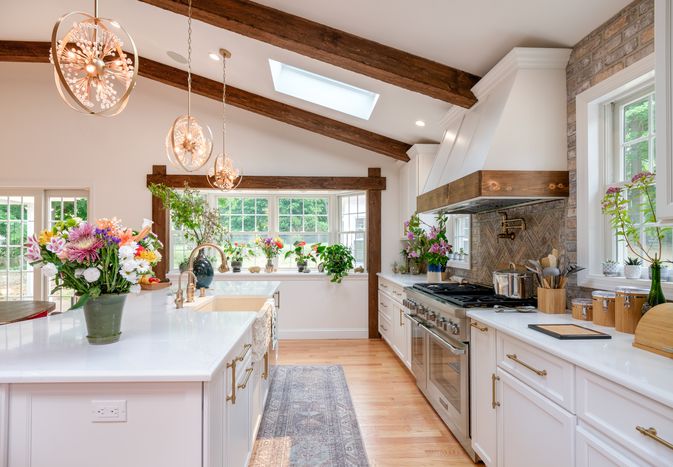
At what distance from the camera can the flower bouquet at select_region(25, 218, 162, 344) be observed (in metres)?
1.35

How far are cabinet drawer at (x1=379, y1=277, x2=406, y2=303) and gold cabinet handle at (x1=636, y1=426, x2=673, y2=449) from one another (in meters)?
2.83

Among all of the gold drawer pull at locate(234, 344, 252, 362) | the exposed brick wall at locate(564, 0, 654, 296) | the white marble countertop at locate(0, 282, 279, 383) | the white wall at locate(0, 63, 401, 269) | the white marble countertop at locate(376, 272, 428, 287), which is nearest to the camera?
the white marble countertop at locate(0, 282, 279, 383)

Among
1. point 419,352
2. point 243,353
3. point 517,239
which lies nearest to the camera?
point 243,353

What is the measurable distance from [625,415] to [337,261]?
4068 mm

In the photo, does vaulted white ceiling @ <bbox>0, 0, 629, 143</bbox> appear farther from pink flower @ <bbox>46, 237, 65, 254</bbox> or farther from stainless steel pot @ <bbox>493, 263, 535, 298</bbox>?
pink flower @ <bbox>46, 237, 65, 254</bbox>

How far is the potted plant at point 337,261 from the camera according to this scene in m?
5.13

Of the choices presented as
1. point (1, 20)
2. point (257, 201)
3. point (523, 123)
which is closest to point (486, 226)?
point (523, 123)

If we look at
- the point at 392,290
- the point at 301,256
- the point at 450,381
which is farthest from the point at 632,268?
the point at 301,256

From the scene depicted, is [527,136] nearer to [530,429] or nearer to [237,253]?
[530,429]

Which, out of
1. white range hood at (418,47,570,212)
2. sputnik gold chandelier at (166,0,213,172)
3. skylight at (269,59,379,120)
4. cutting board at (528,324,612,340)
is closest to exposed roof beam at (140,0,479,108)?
sputnik gold chandelier at (166,0,213,172)

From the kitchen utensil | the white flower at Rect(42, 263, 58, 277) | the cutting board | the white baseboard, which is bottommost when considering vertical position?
the white baseboard

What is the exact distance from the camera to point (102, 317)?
1.46 metres

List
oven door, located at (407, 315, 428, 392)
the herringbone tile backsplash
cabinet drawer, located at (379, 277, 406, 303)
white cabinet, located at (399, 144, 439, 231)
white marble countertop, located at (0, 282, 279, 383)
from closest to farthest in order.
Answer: white marble countertop, located at (0, 282, 279, 383), the herringbone tile backsplash, oven door, located at (407, 315, 428, 392), cabinet drawer, located at (379, 277, 406, 303), white cabinet, located at (399, 144, 439, 231)

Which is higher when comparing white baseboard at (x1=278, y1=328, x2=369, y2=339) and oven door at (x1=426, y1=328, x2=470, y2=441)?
oven door at (x1=426, y1=328, x2=470, y2=441)
